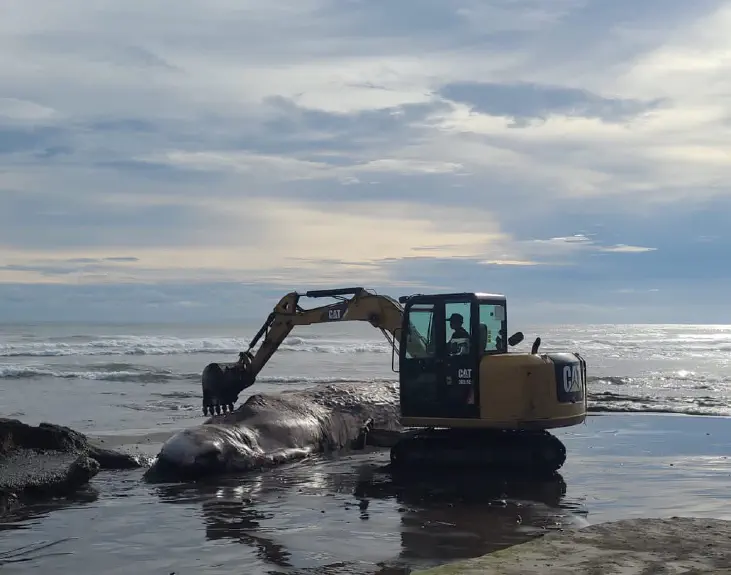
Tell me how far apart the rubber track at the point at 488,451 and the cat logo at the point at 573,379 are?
28.4 inches

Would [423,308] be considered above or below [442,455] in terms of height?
above

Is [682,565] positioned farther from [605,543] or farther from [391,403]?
[391,403]

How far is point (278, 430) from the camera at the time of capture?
14.3 m

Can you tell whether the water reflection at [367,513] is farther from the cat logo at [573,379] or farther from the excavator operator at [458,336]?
the excavator operator at [458,336]

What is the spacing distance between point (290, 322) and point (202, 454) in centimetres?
424

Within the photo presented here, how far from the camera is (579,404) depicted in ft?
41.7

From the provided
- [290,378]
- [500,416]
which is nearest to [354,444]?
[500,416]

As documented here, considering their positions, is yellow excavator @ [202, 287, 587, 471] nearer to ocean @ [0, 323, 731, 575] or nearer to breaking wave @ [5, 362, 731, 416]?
ocean @ [0, 323, 731, 575]

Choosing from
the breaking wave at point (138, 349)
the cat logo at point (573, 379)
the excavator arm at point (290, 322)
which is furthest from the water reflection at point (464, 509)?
the breaking wave at point (138, 349)

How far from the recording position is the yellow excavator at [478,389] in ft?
39.3

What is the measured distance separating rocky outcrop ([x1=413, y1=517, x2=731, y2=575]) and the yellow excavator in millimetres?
3253

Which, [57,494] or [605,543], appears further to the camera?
[57,494]

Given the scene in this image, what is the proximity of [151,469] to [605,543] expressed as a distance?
6.65m

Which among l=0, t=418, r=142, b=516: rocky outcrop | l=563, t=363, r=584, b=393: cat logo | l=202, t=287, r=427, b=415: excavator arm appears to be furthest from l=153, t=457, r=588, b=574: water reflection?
l=202, t=287, r=427, b=415: excavator arm
